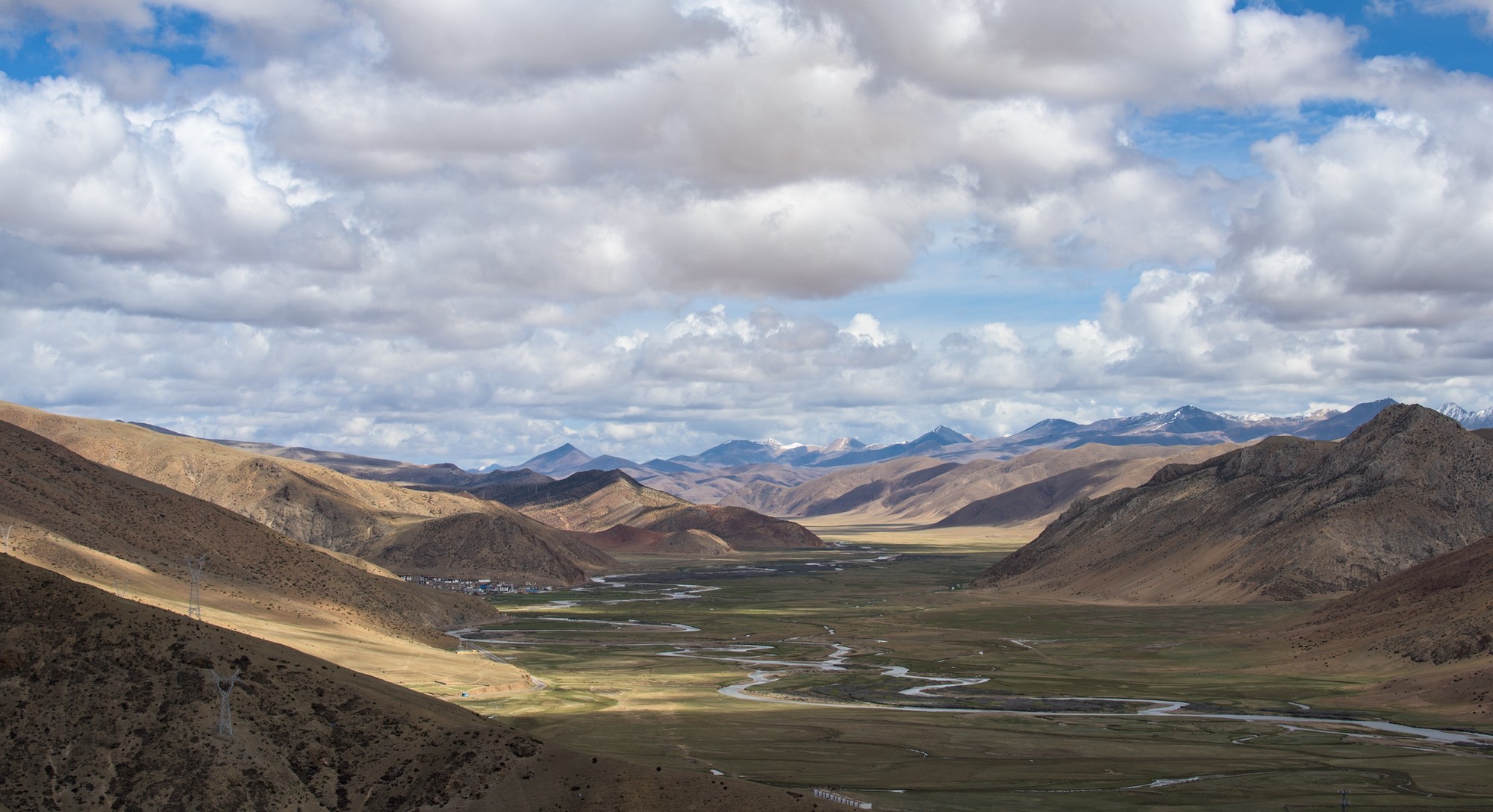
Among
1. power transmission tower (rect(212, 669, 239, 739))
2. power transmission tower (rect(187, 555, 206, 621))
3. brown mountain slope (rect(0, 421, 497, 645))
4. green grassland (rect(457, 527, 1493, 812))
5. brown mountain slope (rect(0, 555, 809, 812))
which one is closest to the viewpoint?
brown mountain slope (rect(0, 555, 809, 812))

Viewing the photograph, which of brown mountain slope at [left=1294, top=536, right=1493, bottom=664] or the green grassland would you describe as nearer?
the green grassland

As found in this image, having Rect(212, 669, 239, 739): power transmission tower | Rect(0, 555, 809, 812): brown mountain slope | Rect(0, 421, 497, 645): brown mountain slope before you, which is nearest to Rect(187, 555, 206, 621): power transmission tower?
Rect(0, 421, 497, 645): brown mountain slope

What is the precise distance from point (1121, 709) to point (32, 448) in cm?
11315

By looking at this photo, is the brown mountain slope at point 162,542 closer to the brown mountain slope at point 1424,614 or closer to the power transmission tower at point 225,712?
the power transmission tower at point 225,712

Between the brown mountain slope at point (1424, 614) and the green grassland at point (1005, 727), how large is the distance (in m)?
7.01

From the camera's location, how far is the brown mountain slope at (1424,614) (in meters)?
119

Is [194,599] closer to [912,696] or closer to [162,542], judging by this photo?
[162,542]

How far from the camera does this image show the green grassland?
7606 cm

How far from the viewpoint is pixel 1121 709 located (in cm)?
10925

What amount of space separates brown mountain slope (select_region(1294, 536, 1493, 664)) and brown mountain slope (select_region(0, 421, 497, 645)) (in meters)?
95.9

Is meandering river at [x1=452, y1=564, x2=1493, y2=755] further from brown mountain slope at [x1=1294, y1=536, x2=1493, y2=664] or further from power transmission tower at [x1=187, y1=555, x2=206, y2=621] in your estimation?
power transmission tower at [x1=187, y1=555, x2=206, y2=621]

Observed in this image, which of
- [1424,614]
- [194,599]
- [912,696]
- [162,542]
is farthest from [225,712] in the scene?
[1424,614]

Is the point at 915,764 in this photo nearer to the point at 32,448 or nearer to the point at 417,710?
the point at 417,710

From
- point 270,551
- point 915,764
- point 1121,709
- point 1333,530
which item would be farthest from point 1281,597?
point 270,551
